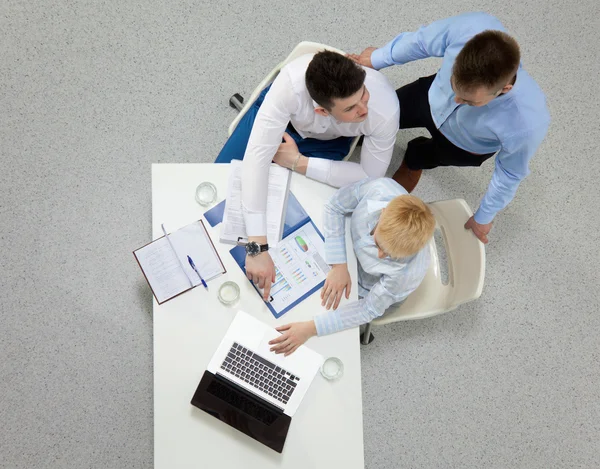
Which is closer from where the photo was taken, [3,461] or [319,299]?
[319,299]

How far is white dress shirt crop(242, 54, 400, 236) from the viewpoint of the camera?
5.53ft

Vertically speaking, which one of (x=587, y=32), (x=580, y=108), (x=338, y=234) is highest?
(x=338, y=234)

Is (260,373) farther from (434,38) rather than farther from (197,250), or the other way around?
(434,38)

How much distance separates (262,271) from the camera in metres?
1.62

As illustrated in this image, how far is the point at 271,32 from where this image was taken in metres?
2.62

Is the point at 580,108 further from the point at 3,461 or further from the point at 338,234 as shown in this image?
the point at 3,461

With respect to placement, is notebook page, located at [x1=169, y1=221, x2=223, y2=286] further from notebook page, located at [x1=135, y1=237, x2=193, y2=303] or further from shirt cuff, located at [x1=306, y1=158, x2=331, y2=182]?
shirt cuff, located at [x1=306, y1=158, x2=331, y2=182]

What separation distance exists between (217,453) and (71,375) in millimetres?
1027

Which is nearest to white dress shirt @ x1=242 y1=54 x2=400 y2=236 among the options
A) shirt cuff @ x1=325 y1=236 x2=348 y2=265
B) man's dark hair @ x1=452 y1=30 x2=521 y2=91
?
shirt cuff @ x1=325 y1=236 x2=348 y2=265

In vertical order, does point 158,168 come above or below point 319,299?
above

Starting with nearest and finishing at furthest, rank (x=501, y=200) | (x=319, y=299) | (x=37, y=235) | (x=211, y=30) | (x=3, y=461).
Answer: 1. (x=319, y=299)
2. (x=501, y=200)
3. (x=3, y=461)
4. (x=37, y=235)
5. (x=211, y=30)

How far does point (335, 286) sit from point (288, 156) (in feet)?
1.56

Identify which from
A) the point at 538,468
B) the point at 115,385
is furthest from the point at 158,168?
the point at 538,468

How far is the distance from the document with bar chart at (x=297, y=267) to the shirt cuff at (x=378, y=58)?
66 centimetres
